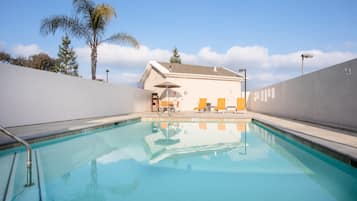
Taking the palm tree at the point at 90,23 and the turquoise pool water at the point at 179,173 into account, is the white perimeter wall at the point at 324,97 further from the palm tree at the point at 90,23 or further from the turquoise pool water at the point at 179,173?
the palm tree at the point at 90,23

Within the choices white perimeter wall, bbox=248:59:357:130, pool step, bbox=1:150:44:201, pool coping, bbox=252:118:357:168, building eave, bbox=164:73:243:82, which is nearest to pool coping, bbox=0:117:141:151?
pool step, bbox=1:150:44:201

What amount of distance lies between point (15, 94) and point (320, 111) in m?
11.2

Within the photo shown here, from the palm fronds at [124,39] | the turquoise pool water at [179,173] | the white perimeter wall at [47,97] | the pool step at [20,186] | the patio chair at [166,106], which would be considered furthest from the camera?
the patio chair at [166,106]

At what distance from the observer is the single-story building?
1869 centimetres

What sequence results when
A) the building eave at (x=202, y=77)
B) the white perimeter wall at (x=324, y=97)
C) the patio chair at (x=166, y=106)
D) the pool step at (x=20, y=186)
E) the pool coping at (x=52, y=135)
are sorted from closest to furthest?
the pool step at (x=20, y=186)
the pool coping at (x=52, y=135)
the white perimeter wall at (x=324, y=97)
the patio chair at (x=166, y=106)
the building eave at (x=202, y=77)

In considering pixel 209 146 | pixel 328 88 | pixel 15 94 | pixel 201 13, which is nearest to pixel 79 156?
pixel 209 146

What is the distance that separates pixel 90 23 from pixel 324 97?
482 inches

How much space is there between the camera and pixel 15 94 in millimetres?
7516

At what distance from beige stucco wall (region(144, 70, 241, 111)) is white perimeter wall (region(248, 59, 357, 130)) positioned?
21.4 ft

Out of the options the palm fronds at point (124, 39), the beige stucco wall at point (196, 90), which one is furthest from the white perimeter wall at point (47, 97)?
the beige stucco wall at point (196, 90)

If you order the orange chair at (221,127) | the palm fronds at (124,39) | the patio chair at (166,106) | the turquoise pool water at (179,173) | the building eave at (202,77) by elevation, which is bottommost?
the turquoise pool water at (179,173)

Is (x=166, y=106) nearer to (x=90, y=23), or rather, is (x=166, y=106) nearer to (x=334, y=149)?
(x=90, y=23)

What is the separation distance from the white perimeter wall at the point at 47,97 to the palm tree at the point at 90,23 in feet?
6.07

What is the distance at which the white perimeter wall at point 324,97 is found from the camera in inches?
273
